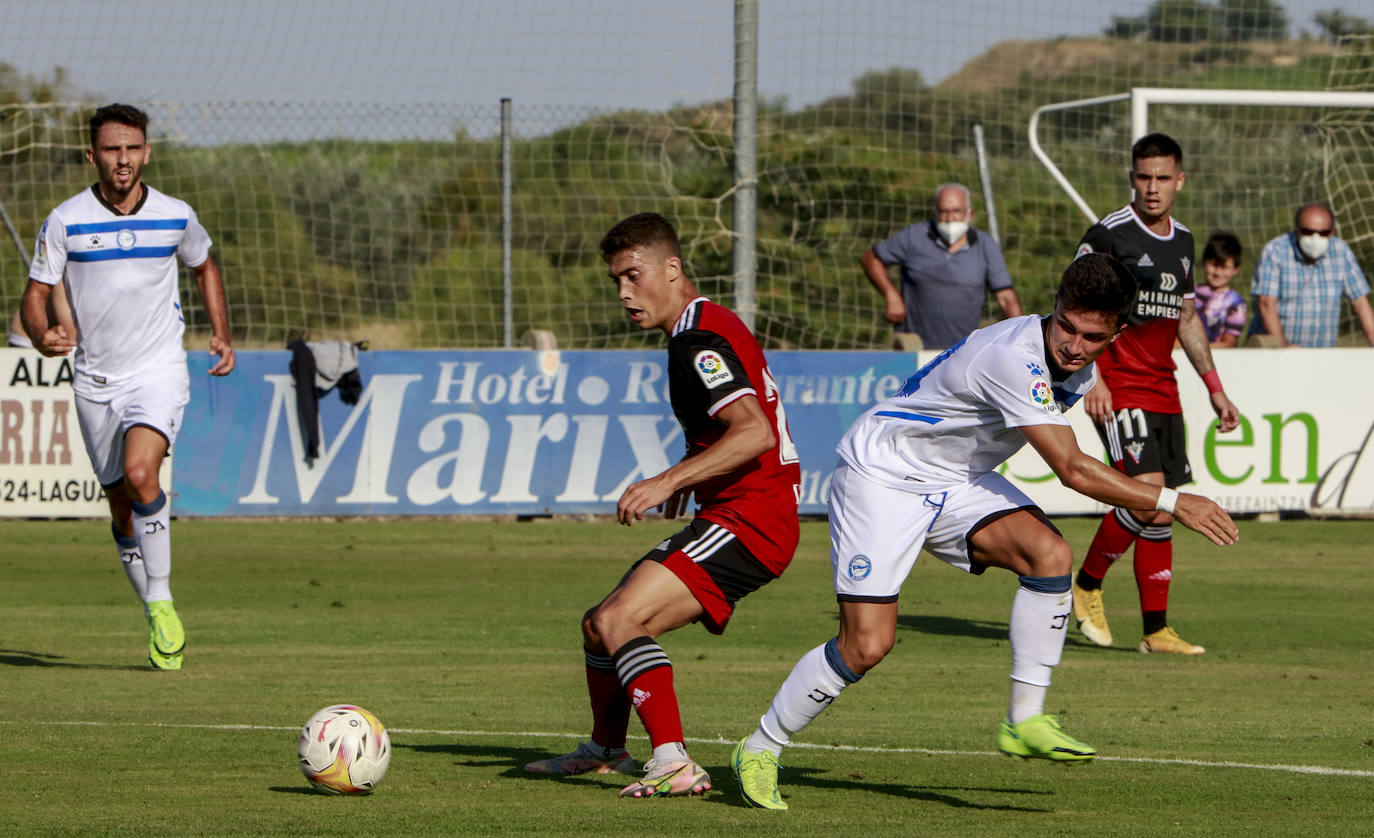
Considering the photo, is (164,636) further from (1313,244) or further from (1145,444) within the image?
(1313,244)

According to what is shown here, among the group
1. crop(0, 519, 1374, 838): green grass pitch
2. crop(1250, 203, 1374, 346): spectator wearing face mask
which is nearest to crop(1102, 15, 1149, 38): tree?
crop(1250, 203, 1374, 346): spectator wearing face mask

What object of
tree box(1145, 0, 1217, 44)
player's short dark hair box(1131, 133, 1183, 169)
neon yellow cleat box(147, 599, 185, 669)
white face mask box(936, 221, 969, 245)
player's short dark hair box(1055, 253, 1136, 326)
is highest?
tree box(1145, 0, 1217, 44)

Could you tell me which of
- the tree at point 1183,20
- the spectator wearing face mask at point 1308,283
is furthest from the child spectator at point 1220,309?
the tree at point 1183,20

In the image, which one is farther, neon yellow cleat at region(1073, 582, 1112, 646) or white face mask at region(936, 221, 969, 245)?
white face mask at region(936, 221, 969, 245)

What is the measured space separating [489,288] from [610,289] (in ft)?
9.66

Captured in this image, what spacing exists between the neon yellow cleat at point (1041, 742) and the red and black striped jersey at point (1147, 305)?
4.24 metres

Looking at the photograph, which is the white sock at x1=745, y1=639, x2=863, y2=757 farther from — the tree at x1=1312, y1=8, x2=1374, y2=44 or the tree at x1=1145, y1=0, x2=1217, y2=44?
the tree at x1=1312, y1=8, x2=1374, y2=44

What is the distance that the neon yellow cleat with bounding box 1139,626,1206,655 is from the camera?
9688 mm

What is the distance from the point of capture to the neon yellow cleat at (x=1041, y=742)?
5.71 metres

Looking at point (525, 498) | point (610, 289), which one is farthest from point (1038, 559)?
point (610, 289)

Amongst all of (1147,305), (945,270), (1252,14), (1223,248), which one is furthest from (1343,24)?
(1147,305)

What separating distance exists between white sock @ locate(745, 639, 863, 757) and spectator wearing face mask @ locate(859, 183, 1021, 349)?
821 centimetres

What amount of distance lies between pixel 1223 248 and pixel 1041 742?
10.5m

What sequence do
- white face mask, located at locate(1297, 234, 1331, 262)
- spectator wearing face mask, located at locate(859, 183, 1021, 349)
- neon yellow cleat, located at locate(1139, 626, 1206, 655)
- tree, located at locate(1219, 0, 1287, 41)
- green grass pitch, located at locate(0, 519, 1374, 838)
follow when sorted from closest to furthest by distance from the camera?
green grass pitch, located at locate(0, 519, 1374, 838)
neon yellow cleat, located at locate(1139, 626, 1206, 655)
spectator wearing face mask, located at locate(859, 183, 1021, 349)
white face mask, located at locate(1297, 234, 1331, 262)
tree, located at locate(1219, 0, 1287, 41)
